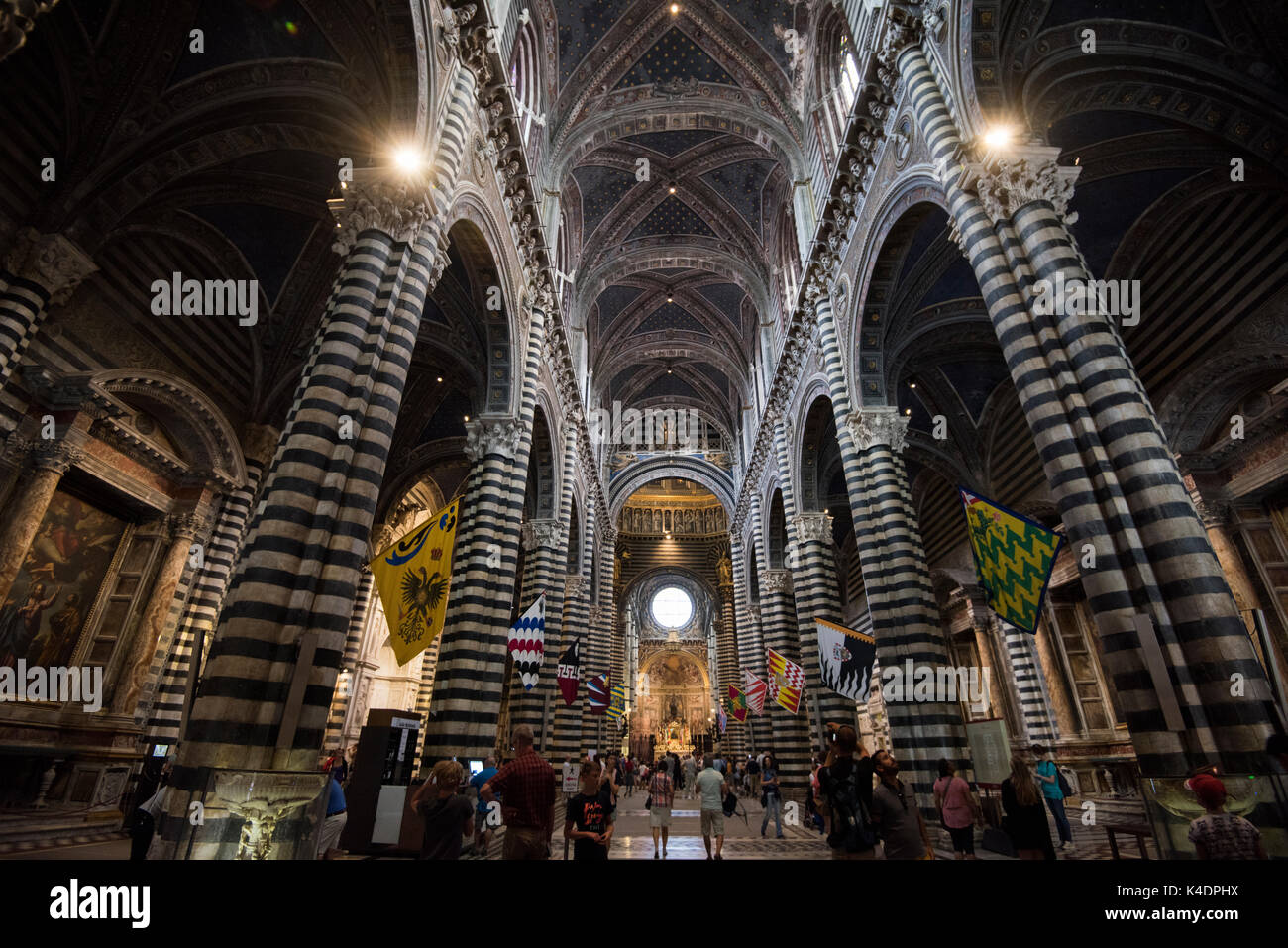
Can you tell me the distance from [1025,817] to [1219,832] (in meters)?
2.15

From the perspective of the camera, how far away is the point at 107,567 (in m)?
12.9

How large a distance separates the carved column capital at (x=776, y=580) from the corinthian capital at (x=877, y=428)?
1040 centimetres

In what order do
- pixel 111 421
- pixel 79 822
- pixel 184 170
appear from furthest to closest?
pixel 111 421 → pixel 184 170 → pixel 79 822

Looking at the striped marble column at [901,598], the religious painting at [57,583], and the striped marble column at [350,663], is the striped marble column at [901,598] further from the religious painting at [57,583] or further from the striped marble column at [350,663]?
the striped marble column at [350,663]

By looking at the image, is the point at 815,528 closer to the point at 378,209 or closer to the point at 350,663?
the point at 378,209

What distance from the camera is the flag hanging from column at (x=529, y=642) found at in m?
10.9

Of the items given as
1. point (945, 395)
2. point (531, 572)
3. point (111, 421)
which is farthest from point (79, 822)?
point (945, 395)

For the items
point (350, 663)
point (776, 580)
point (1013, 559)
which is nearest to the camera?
point (1013, 559)

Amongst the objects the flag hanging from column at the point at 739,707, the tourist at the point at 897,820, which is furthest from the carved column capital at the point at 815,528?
the tourist at the point at 897,820

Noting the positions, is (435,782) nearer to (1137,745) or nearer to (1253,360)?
(1137,745)

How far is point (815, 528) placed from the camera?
16969 millimetres

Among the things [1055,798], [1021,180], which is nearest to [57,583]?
[1021,180]
